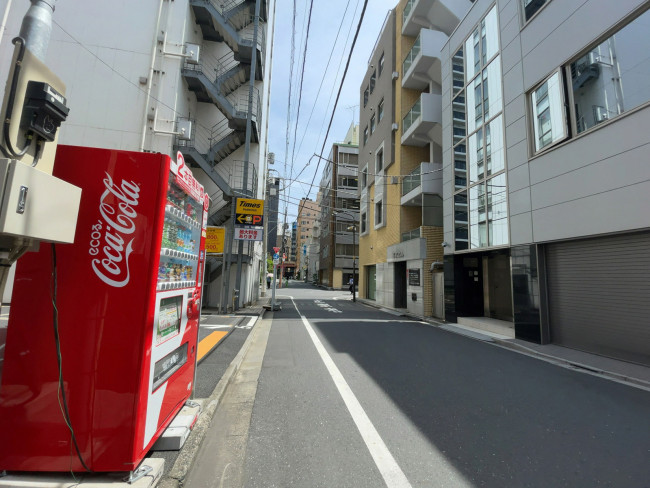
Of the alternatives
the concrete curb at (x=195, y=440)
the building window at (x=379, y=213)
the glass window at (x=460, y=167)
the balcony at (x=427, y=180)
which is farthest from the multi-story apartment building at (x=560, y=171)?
the building window at (x=379, y=213)

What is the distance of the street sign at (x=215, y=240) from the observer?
12750mm

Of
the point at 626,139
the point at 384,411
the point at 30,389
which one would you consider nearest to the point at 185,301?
the point at 30,389

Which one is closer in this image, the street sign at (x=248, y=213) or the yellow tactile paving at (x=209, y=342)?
the yellow tactile paving at (x=209, y=342)

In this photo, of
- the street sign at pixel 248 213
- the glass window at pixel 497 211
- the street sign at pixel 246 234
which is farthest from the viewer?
the street sign at pixel 248 213

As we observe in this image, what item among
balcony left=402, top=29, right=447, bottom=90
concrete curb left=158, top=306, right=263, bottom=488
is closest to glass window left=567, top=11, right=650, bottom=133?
balcony left=402, top=29, right=447, bottom=90

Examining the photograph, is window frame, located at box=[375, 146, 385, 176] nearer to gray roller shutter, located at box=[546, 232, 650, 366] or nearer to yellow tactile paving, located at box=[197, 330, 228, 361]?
gray roller shutter, located at box=[546, 232, 650, 366]

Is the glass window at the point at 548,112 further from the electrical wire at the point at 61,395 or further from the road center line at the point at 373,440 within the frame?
the electrical wire at the point at 61,395

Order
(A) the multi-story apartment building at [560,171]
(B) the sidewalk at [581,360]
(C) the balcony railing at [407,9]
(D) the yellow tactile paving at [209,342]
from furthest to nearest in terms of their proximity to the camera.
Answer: (C) the balcony railing at [407,9]
(A) the multi-story apartment building at [560,171]
(D) the yellow tactile paving at [209,342]
(B) the sidewalk at [581,360]

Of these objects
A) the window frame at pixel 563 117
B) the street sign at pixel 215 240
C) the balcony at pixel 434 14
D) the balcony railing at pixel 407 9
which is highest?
the balcony railing at pixel 407 9

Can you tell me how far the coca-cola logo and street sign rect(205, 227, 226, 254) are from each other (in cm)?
1075

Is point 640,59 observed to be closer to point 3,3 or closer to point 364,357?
point 364,357

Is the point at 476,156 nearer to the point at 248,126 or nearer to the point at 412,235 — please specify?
the point at 412,235

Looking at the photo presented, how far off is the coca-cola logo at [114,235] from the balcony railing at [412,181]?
1531 centimetres

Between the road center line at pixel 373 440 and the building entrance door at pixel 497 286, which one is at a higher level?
the building entrance door at pixel 497 286
